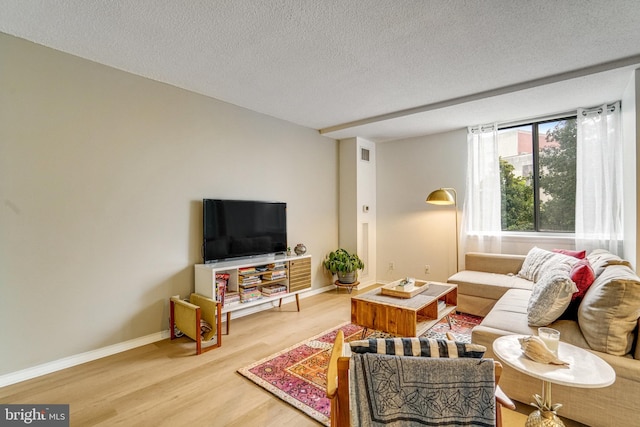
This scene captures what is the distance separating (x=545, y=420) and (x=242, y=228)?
3034mm

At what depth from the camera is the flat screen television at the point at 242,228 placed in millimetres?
3283

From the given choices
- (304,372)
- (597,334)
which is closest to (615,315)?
(597,334)

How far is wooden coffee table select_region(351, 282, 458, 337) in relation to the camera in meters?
2.48

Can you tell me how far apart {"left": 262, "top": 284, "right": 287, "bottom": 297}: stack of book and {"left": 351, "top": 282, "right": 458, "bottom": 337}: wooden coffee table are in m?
1.21

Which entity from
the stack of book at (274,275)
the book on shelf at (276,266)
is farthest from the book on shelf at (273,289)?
the book on shelf at (276,266)

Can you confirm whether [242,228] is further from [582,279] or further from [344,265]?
[582,279]

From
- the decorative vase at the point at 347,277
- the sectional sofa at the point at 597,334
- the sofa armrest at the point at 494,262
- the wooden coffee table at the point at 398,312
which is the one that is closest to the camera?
the sectional sofa at the point at 597,334

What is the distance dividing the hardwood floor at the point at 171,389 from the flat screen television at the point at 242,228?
3.07ft

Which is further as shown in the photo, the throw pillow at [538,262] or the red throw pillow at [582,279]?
the throw pillow at [538,262]

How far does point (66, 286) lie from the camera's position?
97.7 inches

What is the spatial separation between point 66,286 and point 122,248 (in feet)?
1.60

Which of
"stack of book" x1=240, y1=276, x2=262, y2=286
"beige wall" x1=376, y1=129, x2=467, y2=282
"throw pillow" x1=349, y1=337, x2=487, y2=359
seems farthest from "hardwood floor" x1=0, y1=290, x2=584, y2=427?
"beige wall" x1=376, y1=129, x2=467, y2=282

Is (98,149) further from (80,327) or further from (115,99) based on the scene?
(80,327)

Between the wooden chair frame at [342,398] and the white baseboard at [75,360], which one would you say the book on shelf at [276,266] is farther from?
the wooden chair frame at [342,398]
